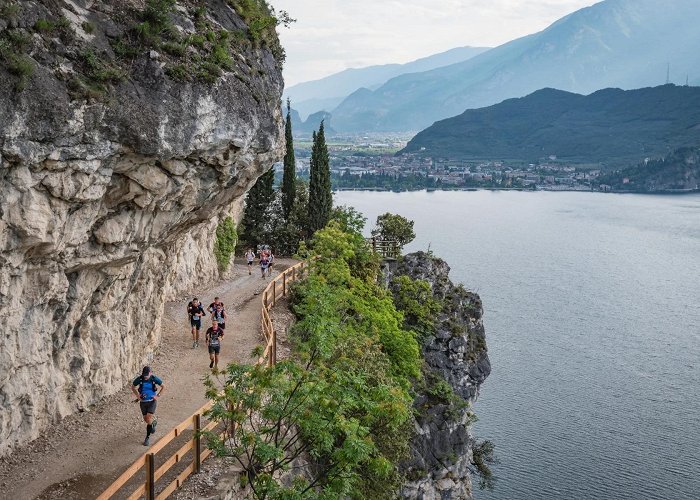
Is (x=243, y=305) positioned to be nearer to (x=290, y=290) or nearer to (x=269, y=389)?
(x=290, y=290)

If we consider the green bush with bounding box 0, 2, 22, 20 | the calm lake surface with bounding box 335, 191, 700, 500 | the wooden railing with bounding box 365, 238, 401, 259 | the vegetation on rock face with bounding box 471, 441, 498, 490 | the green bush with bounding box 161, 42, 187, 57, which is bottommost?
the vegetation on rock face with bounding box 471, 441, 498, 490

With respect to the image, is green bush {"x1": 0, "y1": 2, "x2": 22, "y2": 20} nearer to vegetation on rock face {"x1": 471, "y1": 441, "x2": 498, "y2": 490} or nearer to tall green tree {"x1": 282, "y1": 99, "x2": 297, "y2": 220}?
vegetation on rock face {"x1": 471, "y1": 441, "x2": 498, "y2": 490}

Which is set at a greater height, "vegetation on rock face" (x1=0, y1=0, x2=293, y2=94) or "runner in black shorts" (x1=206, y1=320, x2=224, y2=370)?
"vegetation on rock face" (x1=0, y1=0, x2=293, y2=94)

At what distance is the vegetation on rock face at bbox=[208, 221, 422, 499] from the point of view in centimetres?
1608

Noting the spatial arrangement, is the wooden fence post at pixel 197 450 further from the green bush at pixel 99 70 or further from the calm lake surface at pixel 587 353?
the calm lake surface at pixel 587 353

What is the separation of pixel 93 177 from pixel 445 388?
964 inches

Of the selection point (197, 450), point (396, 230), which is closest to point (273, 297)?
point (197, 450)

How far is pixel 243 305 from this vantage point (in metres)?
32.9

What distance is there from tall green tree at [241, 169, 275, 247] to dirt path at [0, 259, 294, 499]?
74.6 feet

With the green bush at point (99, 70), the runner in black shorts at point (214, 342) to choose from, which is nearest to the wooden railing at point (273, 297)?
the runner in black shorts at point (214, 342)

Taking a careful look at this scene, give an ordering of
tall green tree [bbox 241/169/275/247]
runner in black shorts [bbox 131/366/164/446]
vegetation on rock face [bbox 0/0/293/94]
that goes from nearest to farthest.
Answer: vegetation on rock face [bbox 0/0/293/94], runner in black shorts [bbox 131/366/164/446], tall green tree [bbox 241/169/275/247]

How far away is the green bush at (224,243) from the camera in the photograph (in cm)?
3875

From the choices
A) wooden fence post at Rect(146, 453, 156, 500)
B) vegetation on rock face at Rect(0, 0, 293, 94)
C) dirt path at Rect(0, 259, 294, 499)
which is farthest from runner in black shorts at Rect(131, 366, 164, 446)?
vegetation on rock face at Rect(0, 0, 293, 94)

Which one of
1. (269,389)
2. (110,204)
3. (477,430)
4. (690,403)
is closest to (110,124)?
(110,204)
